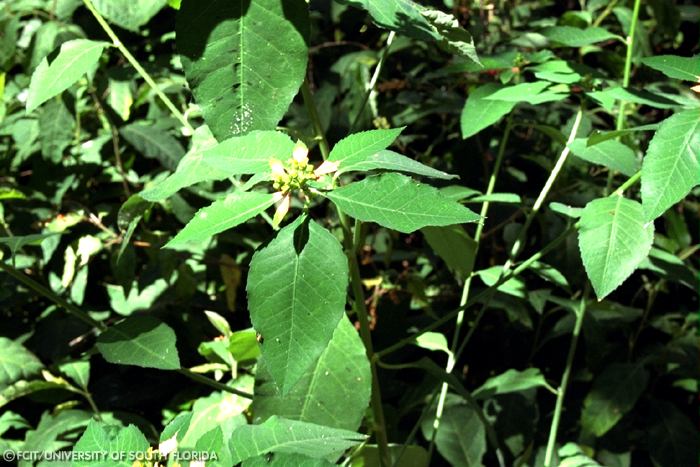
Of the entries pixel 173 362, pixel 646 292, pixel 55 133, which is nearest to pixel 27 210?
pixel 55 133

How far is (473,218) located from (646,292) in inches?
72.1

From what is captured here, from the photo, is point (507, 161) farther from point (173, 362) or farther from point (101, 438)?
point (101, 438)

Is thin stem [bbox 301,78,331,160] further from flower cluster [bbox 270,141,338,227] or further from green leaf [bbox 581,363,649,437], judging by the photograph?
green leaf [bbox 581,363,649,437]

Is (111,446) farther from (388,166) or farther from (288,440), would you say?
Answer: (388,166)

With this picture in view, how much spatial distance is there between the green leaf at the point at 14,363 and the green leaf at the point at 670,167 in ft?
4.13

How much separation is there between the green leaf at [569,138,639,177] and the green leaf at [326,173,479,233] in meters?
0.58

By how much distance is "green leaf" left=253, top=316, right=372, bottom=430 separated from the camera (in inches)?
47.7

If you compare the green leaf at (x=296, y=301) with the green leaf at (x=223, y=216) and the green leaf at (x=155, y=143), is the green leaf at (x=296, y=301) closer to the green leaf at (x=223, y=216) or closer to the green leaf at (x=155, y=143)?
the green leaf at (x=223, y=216)

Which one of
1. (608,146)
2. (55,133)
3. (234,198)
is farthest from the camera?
(55,133)

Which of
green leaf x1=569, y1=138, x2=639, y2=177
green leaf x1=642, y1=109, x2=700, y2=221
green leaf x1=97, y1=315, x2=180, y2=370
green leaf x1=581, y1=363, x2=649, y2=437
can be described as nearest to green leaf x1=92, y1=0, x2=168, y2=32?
green leaf x1=97, y1=315, x2=180, y2=370

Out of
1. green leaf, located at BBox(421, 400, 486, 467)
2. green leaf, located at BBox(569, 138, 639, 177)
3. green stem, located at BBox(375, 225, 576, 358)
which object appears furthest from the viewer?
green leaf, located at BBox(421, 400, 486, 467)

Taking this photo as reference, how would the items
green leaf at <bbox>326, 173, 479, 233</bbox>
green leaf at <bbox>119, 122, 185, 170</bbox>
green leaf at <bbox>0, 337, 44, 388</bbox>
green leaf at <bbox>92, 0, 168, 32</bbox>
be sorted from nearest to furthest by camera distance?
1. green leaf at <bbox>326, 173, 479, 233</bbox>
2. green leaf at <bbox>92, 0, 168, 32</bbox>
3. green leaf at <bbox>0, 337, 44, 388</bbox>
4. green leaf at <bbox>119, 122, 185, 170</bbox>

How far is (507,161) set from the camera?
7.87 ft

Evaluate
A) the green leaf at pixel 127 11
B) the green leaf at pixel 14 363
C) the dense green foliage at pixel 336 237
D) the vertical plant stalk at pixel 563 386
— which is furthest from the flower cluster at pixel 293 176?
the green leaf at pixel 14 363
